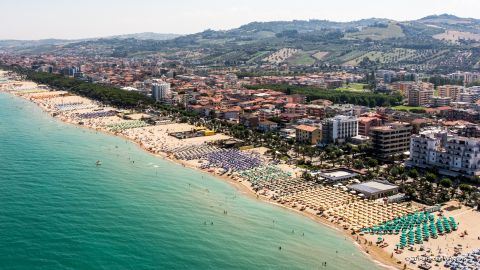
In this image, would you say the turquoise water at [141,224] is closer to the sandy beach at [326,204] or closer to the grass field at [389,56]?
the sandy beach at [326,204]

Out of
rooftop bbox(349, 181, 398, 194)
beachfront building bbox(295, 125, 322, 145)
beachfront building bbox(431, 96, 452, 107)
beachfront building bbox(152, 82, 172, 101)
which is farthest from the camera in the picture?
beachfront building bbox(152, 82, 172, 101)

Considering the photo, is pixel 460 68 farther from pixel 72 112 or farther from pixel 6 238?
pixel 6 238

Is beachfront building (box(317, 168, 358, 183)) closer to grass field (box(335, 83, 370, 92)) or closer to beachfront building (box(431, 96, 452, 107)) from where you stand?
beachfront building (box(431, 96, 452, 107))

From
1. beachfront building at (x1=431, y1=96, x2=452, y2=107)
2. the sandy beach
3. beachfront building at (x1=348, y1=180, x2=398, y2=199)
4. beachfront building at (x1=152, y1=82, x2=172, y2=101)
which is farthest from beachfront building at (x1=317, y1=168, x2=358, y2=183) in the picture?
beachfront building at (x1=152, y1=82, x2=172, y2=101)

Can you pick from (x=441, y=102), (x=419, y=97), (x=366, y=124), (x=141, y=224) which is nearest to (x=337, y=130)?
(x=366, y=124)

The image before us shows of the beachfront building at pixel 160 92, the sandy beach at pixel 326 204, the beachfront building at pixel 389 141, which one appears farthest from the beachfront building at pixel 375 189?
the beachfront building at pixel 160 92
